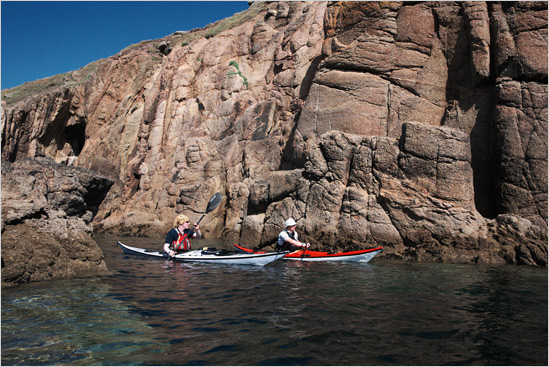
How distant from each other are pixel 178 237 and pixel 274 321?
6.95m

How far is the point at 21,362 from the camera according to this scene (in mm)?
3984

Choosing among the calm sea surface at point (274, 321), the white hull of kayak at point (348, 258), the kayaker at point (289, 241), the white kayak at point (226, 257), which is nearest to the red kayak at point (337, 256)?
the white hull of kayak at point (348, 258)

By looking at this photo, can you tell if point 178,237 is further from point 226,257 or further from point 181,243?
point 226,257

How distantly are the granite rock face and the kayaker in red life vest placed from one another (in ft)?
9.35

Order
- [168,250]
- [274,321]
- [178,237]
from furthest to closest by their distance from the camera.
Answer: [178,237] < [168,250] < [274,321]

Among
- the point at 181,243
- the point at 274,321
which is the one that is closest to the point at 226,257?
the point at 181,243

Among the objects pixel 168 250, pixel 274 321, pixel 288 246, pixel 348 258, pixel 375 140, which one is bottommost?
pixel 274 321

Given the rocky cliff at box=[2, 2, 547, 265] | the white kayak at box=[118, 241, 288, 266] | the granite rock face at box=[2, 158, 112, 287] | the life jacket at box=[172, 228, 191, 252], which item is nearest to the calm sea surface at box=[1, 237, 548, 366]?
the granite rock face at box=[2, 158, 112, 287]

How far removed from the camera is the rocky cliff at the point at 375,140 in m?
13.1

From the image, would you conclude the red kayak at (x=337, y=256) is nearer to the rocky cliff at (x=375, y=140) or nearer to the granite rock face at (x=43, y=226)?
the rocky cliff at (x=375, y=140)

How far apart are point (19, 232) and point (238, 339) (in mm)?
5038

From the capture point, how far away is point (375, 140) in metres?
14.6

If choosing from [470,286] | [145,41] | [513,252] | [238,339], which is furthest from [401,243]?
[145,41]

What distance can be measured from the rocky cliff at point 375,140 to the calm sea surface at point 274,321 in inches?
170
